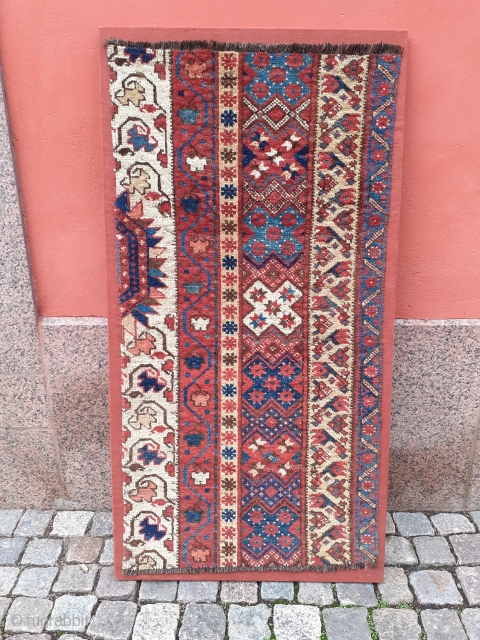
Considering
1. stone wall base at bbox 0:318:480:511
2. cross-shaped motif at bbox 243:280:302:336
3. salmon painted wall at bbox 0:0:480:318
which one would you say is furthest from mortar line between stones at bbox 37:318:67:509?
cross-shaped motif at bbox 243:280:302:336

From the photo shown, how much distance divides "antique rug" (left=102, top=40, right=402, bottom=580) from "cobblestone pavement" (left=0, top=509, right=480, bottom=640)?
12 cm

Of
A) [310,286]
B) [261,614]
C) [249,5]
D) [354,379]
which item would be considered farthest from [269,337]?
[249,5]

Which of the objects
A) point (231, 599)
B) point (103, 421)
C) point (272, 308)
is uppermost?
point (272, 308)

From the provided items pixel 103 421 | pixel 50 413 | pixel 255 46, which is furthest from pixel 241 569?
pixel 255 46

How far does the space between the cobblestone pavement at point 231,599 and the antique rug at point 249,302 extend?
0.41 ft

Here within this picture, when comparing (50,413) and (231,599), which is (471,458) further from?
(50,413)

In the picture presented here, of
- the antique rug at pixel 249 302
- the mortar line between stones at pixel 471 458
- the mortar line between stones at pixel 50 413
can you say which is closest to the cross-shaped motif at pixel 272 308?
the antique rug at pixel 249 302

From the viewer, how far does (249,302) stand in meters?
2.32

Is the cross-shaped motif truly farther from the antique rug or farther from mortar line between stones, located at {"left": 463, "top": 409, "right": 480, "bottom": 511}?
mortar line between stones, located at {"left": 463, "top": 409, "right": 480, "bottom": 511}

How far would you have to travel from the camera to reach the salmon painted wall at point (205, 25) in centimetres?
215

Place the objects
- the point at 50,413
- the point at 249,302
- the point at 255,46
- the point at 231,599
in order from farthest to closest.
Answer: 1. the point at 50,413
2. the point at 231,599
3. the point at 249,302
4. the point at 255,46

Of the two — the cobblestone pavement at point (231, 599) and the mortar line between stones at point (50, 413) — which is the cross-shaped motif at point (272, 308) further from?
the cobblestone pavement at point (231, 599)

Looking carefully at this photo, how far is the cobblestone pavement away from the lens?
7.40ft

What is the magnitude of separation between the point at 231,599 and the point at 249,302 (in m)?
1.39
